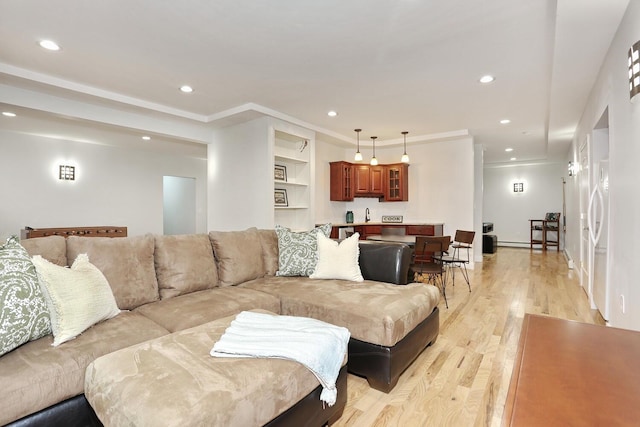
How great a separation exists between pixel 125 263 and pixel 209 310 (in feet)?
2.25

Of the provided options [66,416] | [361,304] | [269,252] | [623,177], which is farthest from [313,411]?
[623,177]

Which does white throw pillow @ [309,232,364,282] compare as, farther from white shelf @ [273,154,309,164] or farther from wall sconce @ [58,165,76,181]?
wall sconce @ [58,165,76,181]

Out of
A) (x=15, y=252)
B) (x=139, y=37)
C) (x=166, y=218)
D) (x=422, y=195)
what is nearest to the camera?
(x=15, y=252)

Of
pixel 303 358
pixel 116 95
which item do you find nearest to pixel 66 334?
pixel 303 358

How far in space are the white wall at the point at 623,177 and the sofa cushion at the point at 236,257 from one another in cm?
281

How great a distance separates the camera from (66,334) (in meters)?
1.63

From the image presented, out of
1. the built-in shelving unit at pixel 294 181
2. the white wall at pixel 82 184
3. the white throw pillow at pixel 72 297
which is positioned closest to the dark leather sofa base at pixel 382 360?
the white throw pillow at pixel 72 297

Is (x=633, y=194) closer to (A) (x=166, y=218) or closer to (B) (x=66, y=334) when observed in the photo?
(B) (x=66, y=334)

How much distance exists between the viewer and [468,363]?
94.8 inches

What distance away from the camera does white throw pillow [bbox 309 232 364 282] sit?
2.91 meters

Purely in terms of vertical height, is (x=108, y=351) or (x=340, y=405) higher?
(x=108, y=351)

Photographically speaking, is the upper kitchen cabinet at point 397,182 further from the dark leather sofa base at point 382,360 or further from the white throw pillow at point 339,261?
the dark leather sofa base at point 382,360

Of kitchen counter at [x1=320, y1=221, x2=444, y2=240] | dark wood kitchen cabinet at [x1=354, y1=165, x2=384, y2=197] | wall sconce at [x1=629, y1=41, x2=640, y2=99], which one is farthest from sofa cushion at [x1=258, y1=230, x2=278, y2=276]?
dark wood kitchen cabinet at [x1=354, y1=165, x2=384, y2=197]

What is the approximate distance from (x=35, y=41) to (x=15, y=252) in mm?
2127
